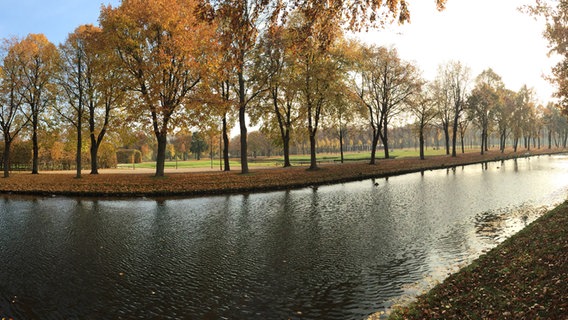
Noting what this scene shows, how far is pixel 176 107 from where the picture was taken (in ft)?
97.7

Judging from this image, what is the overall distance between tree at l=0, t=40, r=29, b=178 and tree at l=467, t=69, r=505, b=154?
66.1 metres

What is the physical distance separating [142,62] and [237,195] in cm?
1557

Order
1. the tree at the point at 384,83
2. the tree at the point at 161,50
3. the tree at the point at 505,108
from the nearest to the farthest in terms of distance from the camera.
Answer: the tree at the point at 161,50
the tree at the point at 384,83
the tree at the point at 505,108

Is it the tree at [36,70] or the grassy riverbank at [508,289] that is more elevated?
the tree at [36,70]

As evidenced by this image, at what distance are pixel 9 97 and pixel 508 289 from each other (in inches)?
1943

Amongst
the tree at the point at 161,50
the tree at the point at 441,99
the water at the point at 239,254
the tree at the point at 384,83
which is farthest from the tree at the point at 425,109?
the tree at the point at 161,50

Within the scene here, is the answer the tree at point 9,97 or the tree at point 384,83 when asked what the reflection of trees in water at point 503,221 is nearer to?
the tree at point 384,83

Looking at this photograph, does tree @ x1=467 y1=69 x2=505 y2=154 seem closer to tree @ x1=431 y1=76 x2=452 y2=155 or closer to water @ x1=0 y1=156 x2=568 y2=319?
tree @ x1=431 y1=76 x2=452 y2=155

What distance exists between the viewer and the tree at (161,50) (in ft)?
87.6

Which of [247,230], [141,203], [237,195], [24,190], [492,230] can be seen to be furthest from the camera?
[24,190]

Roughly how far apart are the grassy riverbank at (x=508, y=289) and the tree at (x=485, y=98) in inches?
2223

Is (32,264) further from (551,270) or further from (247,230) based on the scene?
(551,270)

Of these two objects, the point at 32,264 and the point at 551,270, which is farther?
the point at 32,264

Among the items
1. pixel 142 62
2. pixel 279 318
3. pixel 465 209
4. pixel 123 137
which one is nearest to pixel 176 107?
pixel 142 62
